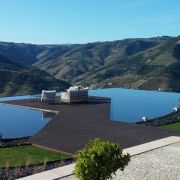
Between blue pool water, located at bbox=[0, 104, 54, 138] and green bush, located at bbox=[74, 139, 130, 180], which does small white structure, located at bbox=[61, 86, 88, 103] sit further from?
green bush, located at bbox=[74, 139, 130, 180]

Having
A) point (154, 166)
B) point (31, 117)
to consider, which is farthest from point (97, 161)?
point (31, 117)

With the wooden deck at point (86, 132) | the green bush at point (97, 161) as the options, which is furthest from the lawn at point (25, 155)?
the green bush at point (97, 161)

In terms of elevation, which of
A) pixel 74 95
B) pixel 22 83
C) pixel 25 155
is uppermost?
pixel 22 83

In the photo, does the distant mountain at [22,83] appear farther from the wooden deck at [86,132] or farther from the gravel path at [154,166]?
the gravel path at [154,166]

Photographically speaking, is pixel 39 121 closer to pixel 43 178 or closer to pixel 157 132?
pixel 157 132

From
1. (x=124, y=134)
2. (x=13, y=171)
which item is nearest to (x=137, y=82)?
(x=124, y=134)

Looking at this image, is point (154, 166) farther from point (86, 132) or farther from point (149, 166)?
point (86, 132)
